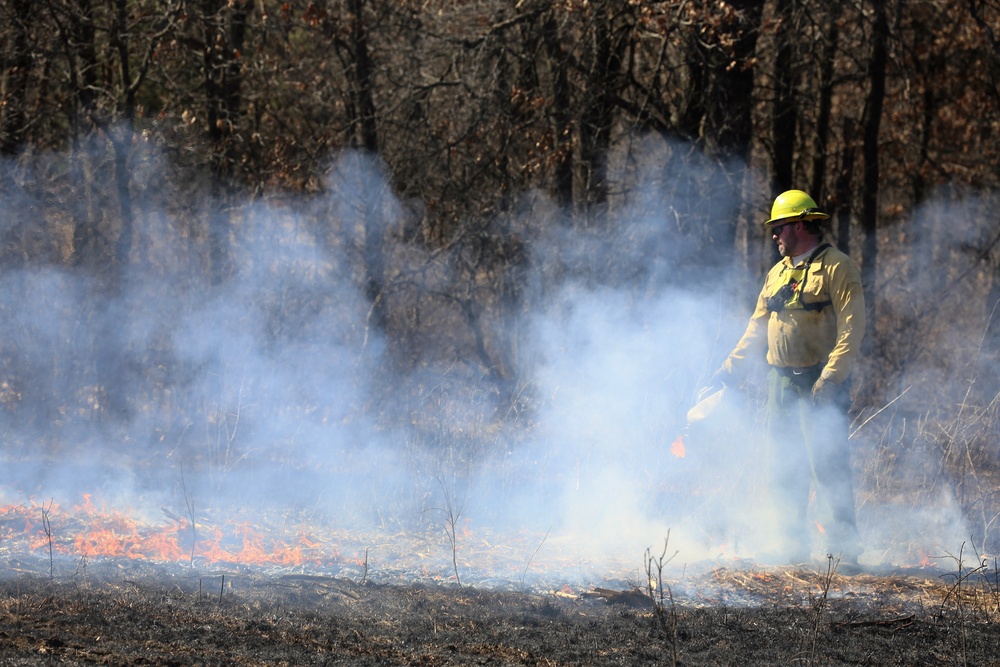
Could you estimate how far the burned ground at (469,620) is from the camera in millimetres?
4219

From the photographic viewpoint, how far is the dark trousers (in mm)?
6172

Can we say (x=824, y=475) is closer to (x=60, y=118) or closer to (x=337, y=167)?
(x=337, y=167)

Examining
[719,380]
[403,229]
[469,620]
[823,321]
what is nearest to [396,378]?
[403,229]

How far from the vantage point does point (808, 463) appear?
627 centimetres

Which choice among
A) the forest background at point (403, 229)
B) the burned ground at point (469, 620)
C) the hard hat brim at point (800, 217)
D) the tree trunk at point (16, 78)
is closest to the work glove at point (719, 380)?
the forest background at point (403, 229)

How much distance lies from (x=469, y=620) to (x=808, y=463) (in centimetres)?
246

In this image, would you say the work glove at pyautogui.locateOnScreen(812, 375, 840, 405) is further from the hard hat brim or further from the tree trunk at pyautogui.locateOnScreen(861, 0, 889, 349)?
the tree trunk at pyautogui.locateOnScreen(861, 0, 889, 349)

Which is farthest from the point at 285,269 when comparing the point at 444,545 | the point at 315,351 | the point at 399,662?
the point at 399,662

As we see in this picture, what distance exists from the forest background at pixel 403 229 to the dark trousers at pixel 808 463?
144cm

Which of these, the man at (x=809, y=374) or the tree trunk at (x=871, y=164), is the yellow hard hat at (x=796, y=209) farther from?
the tree trunk at (x=871, y=164)

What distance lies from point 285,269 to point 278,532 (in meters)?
4.11

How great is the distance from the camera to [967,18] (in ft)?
52.8

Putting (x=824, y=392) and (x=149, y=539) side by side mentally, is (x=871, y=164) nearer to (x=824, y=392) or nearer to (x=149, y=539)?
(x=824, y=392)

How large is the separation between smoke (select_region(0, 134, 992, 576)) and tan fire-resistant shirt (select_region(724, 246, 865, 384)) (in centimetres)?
90
